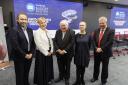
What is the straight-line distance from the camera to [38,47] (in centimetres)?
306

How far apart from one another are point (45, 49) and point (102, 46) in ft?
4.02

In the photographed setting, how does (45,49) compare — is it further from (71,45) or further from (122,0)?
(122,0)

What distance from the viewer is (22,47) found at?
2762 millimetres

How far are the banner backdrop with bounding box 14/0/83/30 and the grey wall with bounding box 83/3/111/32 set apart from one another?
92cm

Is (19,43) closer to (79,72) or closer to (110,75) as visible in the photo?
(79,72)

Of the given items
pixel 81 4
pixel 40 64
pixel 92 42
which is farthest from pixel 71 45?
pixel 81 4

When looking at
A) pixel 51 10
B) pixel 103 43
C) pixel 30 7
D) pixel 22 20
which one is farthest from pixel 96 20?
pixel 22 20

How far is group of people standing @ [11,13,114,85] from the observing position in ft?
9.18

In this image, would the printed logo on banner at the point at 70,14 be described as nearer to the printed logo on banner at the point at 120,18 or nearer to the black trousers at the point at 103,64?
A: the printed logo on banner at the point at 120,18

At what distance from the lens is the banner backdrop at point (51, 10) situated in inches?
213

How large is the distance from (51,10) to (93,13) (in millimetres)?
2597

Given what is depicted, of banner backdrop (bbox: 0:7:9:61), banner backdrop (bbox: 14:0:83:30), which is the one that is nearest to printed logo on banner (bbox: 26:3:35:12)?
banner backdrop (bbox: 14:0:83:30)

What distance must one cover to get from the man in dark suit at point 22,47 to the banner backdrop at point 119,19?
19.8 ft

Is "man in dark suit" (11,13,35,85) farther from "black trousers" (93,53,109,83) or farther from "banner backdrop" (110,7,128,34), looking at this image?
"banner backdrop" (110,7,128,34)
